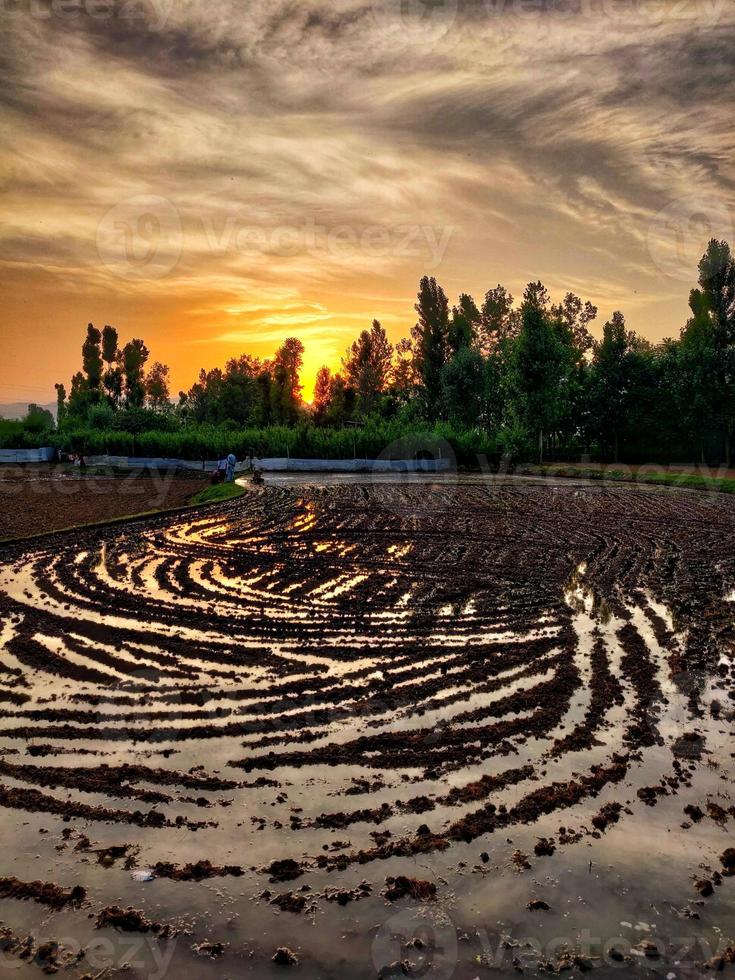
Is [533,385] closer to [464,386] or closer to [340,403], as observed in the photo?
[464,386]

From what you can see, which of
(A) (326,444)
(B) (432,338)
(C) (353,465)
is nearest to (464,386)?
(B) (432,338)

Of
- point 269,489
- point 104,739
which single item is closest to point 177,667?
point 104,739

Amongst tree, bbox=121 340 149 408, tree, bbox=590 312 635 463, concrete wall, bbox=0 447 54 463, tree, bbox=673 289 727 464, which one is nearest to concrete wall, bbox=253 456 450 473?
tree, bbox=590 312 635 463

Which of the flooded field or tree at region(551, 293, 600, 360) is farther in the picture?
tree at region(551, 293, 600, 360)

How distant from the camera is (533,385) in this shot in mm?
44969

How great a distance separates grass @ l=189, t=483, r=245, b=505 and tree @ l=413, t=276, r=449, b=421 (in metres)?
36.2

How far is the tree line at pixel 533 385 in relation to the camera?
135ft

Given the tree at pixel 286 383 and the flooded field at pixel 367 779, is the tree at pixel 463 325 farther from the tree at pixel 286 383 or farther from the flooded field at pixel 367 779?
the flooded field at pixel 367 779

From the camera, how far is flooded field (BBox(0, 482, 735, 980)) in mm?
4039

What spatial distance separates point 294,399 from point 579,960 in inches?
2966

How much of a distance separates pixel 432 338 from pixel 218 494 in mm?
40128

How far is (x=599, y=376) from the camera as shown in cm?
4831

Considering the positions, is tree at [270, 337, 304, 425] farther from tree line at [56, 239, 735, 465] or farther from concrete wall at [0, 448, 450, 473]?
concrete wall at [0, 448, 450, 473]

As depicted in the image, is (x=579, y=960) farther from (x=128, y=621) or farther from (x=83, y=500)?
(x=83, y=500)
